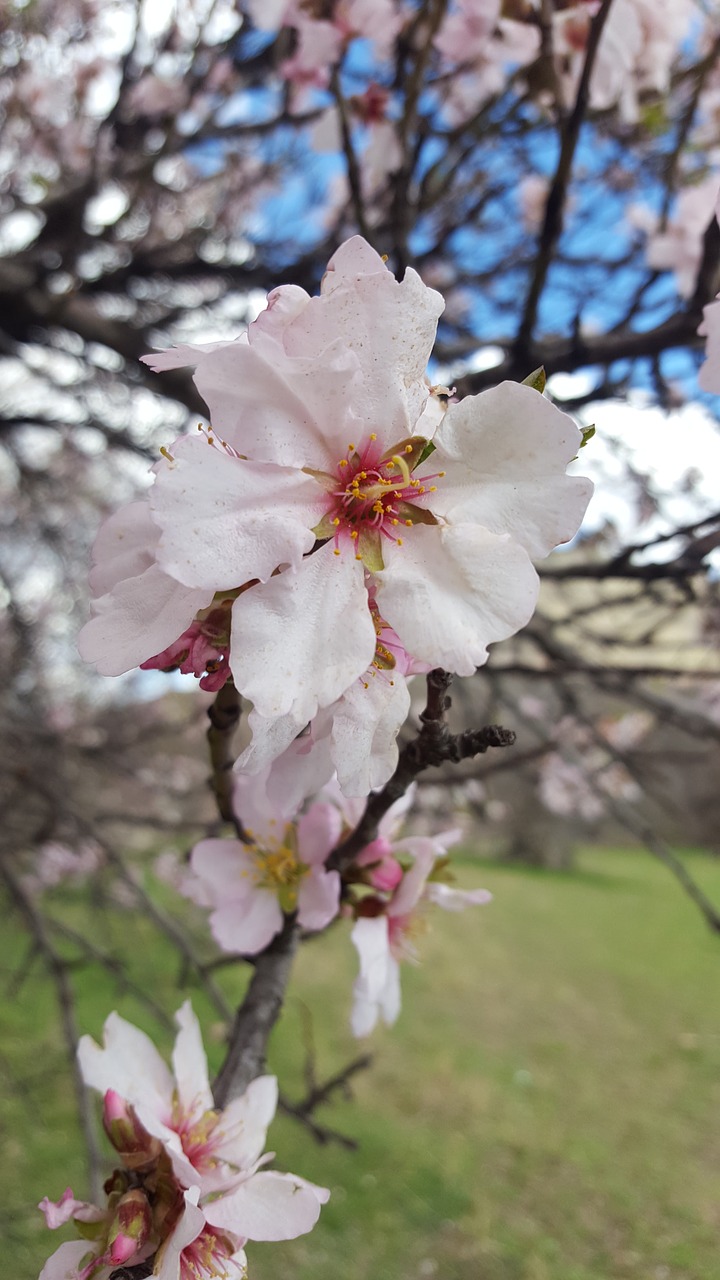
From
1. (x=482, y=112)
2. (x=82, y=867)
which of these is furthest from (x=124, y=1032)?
(x=82, y=867)

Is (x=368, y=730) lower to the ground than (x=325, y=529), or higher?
lower

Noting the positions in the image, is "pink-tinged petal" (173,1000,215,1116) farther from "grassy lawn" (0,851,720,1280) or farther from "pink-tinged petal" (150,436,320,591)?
"grassy lawn" (0,851,720,1280)

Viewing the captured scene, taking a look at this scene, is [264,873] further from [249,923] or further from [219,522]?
[219,522]

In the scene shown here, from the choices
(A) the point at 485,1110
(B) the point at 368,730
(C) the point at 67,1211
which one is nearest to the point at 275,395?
(B) the point at 368,730

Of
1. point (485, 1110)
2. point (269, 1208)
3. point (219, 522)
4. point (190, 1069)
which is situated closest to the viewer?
point (219, 522)

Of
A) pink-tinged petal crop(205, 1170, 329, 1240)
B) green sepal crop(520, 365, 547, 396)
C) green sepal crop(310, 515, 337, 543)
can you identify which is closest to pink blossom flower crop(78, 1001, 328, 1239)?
pink-tinged petal crop(205, 1170, 329, 1240)

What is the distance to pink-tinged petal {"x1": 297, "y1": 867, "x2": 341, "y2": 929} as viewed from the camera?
589 mm

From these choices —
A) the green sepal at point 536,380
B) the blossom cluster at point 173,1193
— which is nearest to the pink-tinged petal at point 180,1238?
the blossom cluster at point 173,1193

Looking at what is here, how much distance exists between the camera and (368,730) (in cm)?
39

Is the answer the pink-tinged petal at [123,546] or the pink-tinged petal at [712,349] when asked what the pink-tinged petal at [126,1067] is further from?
the pink-tinged petal at [712,349]

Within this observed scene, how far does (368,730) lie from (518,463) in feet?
0.50

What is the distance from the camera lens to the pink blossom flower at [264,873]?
61 centimetres

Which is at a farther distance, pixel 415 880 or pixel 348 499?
pixel 415 880

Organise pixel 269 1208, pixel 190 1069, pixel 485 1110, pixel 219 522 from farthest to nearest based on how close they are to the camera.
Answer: pixel 485 1110
pixel 190 1069
pixel 269 1208
pixel 219 522
